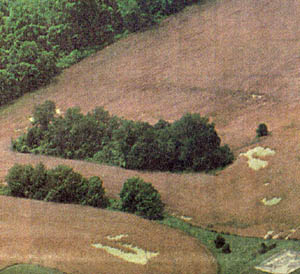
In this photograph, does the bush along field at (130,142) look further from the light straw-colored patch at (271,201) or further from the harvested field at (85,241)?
the harvested field at (85,241)

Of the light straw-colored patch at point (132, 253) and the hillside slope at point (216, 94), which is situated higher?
the hillside slope at point (216, 94)

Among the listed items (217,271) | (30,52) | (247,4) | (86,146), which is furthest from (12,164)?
(247,4)

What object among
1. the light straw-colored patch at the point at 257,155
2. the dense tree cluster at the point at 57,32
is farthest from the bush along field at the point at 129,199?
the dense tree cluster at the point at 57,32

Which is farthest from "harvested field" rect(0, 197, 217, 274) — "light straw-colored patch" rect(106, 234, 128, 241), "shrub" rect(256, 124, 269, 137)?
"shrub" rect(256, 124, 269, 137)

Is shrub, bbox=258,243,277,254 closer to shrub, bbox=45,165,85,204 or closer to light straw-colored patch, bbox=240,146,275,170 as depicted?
light straw-colored patch, bbox=240,146,275,170

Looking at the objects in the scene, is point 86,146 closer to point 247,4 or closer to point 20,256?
point 20,256

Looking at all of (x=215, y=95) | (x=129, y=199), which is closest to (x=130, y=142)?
(x=129, y=199)
